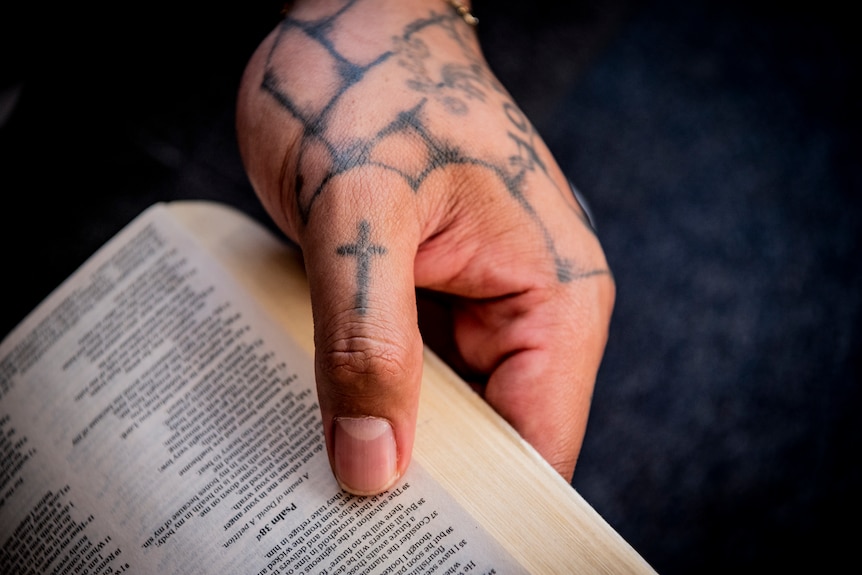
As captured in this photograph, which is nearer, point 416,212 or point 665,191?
point 416,212

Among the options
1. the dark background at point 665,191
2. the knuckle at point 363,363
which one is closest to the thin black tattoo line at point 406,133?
the knuckle at point 363,363

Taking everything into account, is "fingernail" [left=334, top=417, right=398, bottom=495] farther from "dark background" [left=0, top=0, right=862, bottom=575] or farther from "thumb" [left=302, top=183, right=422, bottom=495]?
"dark background" [left=0, top=0, right=862, bottom=575]

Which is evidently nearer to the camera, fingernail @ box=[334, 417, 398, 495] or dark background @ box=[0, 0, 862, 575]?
fingernail @ box=[334, 417, 398, 495]

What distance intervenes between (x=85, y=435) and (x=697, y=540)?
945 mm

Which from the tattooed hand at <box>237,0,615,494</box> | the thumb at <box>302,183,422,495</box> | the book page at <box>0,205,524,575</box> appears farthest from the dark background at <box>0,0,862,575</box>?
the thumb at <box>302,183,422,495</box>

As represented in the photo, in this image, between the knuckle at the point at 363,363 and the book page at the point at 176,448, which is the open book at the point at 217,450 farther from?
the knuckle at the point at 363,363

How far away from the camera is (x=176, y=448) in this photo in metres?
0.65

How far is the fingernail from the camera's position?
0.56 metres

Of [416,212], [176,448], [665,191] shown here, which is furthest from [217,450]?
[665,191]

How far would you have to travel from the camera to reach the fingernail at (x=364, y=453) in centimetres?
56

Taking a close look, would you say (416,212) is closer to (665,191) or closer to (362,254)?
(362,254)

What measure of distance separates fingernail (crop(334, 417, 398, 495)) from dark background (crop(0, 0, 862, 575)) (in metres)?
0.60

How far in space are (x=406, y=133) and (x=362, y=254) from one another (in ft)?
0.56

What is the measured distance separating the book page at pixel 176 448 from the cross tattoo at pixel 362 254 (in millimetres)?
166
